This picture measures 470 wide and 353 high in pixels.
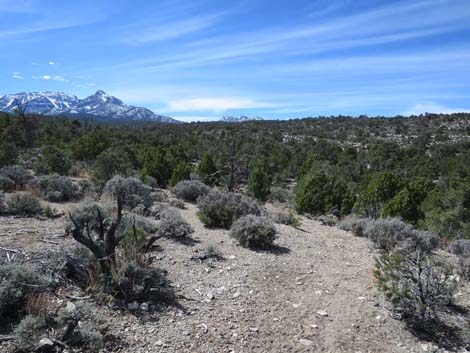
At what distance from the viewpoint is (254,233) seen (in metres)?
7.47

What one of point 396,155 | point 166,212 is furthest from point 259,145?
point 166,212

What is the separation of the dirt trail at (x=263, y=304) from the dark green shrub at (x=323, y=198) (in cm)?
645

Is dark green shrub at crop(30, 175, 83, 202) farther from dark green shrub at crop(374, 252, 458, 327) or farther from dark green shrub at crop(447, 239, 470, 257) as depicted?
dark green shrub at crop(447, 239, 470, 257)

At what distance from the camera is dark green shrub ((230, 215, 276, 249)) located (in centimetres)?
743

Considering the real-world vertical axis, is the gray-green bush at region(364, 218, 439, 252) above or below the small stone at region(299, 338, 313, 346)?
above

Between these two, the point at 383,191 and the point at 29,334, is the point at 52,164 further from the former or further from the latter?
the point at 383,191

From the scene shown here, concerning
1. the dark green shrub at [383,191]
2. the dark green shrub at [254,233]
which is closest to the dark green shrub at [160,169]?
the dark green shrub at [383,191]

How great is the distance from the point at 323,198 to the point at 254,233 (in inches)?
302

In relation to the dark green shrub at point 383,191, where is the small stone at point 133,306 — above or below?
below

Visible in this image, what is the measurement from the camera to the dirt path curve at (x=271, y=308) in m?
4.27

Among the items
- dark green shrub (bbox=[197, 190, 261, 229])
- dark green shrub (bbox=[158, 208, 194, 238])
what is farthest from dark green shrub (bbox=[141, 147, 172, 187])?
dark green shrub (bbox=[158, 208, 194, 238])

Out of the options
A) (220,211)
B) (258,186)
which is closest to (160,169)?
(258,186)

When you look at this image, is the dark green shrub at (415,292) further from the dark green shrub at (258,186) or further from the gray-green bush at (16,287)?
the dark green shrub at (258,186)

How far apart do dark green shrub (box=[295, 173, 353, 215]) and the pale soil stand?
635cm
